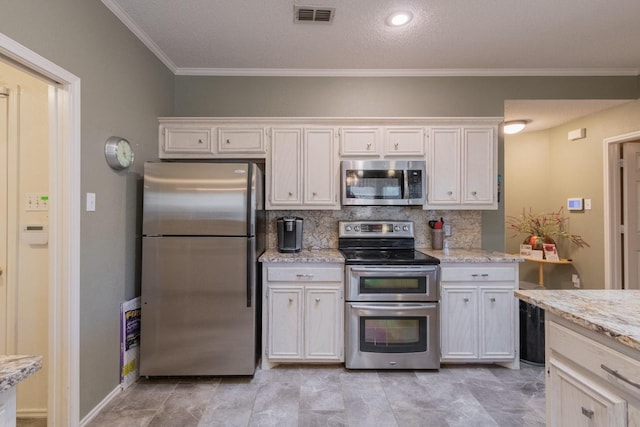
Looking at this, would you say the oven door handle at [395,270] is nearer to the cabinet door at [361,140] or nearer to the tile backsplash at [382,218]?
the tile backsplash at [382,218]

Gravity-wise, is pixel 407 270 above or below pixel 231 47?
below

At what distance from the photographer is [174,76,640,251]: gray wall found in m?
3.12

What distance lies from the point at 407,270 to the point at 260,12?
220cm

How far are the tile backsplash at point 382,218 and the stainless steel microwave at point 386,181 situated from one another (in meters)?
0.34

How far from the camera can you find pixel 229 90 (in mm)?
3135

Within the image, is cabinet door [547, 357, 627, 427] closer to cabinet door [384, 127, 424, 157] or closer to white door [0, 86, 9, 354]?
cabinet door [384, 127, 424, 157]

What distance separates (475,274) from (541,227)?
213 centimetres

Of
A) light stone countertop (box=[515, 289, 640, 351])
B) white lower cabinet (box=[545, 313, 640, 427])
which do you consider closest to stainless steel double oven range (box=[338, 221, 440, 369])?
light stone countertop (box=[515, 289, 640, 351])

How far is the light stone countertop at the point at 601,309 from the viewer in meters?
0.95

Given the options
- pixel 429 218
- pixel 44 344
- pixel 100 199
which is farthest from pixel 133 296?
pixel 429 218

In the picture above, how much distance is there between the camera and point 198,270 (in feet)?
7.62

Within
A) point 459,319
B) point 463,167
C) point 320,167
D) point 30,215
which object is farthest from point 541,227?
point 30,215

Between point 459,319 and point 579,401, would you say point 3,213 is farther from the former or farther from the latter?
point 459,319

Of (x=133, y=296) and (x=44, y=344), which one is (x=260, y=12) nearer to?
(x=133, y=296)
